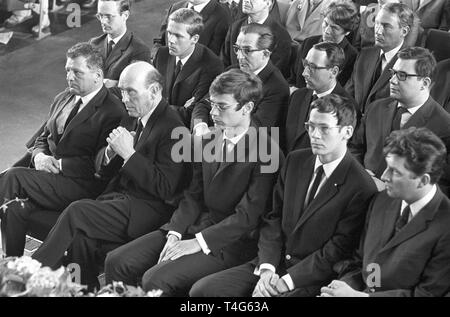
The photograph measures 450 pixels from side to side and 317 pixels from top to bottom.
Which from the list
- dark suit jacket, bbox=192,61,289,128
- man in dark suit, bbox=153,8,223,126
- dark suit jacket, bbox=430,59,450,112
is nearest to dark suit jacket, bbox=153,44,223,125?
man in dark suit, bbox=153,8,223,126

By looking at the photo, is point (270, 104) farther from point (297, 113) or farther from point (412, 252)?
point (412, 252)

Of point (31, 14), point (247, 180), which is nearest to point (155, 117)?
point (247, 180)

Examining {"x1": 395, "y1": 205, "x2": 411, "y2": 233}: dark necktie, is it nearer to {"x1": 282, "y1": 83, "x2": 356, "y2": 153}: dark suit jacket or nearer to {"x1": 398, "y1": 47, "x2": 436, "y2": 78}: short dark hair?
{"x1": 398, "y1": 47, "x2": 436, "y2": 78}: short dark hair

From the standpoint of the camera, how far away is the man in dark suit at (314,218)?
4.25 metres

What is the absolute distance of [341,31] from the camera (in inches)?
239

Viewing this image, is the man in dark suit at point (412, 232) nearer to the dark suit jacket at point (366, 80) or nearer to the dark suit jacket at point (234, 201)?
the dark suit jacket at point (234, 201)

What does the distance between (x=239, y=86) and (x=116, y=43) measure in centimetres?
207

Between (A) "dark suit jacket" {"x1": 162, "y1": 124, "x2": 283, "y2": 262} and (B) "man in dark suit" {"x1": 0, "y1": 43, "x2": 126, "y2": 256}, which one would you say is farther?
(B) "man in dark suit" {"x1": 0, "y1": 43, "x2": 126, "y2": 256}

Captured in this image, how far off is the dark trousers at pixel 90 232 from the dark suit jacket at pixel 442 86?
177cm

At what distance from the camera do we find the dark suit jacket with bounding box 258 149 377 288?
4242mm

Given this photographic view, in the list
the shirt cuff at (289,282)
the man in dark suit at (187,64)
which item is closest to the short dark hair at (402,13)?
the man in dark suit at (187,64)

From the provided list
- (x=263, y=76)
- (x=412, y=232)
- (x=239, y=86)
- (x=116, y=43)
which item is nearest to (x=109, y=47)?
(x=116, y=43)

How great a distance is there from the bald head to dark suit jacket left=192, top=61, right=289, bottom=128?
627 millimetres

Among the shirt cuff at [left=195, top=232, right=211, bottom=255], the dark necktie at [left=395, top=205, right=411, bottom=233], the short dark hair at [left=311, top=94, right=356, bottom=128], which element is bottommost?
the shirt cuff at [left=195, top=232, right=211, bottom=255]
